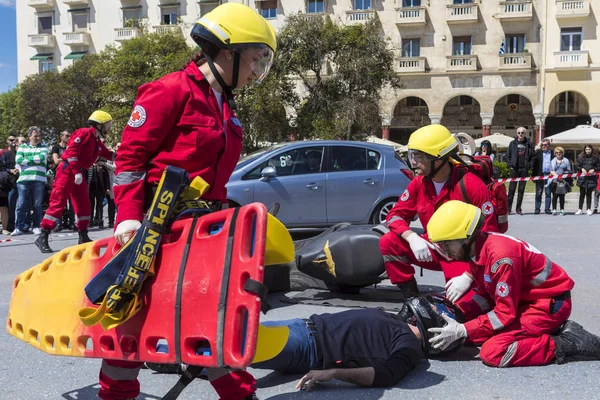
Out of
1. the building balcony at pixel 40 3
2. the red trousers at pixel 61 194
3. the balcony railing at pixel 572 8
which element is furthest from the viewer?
the building balcony at pixel 40 3

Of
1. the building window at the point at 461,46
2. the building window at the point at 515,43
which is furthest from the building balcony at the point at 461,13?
the building window at the point at 515,43

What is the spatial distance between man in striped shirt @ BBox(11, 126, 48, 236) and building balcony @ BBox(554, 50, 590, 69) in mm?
34661

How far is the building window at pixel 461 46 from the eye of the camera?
135 feet

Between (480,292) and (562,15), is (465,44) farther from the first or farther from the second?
(480,292)

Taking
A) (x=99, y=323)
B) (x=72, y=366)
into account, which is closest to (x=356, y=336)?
(x=99, y=323)

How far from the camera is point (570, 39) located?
39.6 meters

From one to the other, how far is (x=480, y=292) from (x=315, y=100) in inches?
1187

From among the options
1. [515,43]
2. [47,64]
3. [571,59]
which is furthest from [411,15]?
[47,64]

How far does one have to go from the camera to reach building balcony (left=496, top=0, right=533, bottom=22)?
3941cm

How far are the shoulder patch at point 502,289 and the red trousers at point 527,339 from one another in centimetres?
29

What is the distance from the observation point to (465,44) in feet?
135

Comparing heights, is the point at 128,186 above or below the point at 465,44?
below

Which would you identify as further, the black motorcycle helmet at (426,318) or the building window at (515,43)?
the building window at (515,43)

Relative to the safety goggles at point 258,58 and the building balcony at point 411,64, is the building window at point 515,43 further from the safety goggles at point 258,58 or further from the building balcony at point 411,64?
the safety goggles at point 258,58
